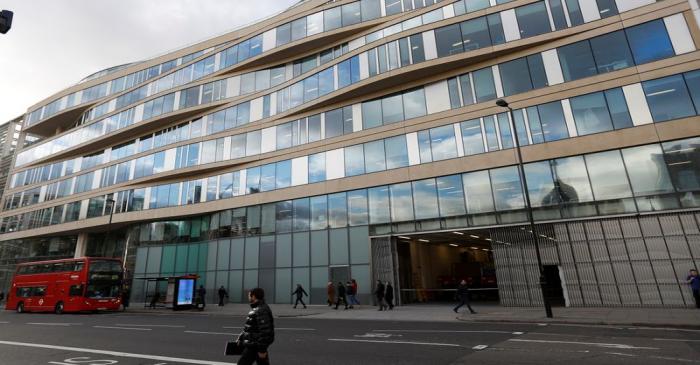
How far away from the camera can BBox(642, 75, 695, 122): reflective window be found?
1689 centimetres

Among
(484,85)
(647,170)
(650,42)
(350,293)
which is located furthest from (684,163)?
(350,293)

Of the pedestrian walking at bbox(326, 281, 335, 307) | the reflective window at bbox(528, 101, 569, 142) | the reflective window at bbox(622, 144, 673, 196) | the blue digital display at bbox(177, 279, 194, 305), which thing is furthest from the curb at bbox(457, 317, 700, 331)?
the blue digital display at bbox(177, 279, 194, 305)

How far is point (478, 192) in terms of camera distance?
20609 millimetres

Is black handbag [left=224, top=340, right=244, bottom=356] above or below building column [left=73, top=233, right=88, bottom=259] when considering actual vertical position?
below

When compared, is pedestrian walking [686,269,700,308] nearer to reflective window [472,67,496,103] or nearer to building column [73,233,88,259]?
reflective window [472,67,496,103]

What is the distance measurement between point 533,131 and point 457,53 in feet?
20.9

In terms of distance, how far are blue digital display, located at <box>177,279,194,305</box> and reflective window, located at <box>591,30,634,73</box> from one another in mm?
26782

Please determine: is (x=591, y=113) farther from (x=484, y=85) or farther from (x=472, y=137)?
(x=472, y=137)

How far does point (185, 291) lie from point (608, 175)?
25.0m

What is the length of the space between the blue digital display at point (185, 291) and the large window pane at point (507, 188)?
1975 centimetres

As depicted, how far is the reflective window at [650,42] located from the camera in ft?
58.3

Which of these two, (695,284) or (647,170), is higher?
(647,170)

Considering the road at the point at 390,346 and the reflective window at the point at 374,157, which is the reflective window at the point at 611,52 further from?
the road at the point at 390,346

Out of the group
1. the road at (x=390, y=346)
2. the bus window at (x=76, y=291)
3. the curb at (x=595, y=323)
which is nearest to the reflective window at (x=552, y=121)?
the curb at (x=595, y=323)
